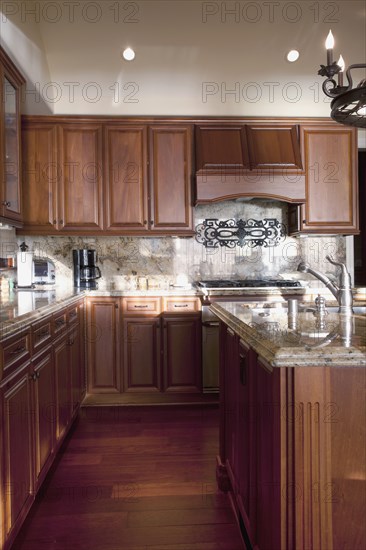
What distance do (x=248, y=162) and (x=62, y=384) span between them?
93.0 inches

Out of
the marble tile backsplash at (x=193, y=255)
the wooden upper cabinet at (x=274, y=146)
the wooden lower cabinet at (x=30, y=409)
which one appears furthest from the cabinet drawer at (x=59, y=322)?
the wooden upper cabinet at (x=274, y=146)

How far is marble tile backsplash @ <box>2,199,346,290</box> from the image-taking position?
3.95 m

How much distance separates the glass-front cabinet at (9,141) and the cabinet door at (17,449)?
128 centimetres

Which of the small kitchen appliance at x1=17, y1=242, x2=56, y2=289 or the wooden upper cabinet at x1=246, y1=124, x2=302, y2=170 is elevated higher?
the wooden upper cabinet at x1=246, y1=124, x2=302, y2=170

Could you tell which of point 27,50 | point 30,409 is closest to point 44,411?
point 30,409

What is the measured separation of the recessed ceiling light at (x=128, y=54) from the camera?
3492mm

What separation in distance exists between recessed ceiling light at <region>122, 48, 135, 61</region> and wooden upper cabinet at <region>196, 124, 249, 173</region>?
80 centimetres

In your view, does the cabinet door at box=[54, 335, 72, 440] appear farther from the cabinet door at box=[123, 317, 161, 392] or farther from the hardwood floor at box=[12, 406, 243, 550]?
the cabinet door at box=[123, 317, 161, 392]

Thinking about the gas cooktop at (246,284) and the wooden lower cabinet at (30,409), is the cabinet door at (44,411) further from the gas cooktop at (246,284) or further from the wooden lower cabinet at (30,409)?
the gas cooktop at (246,284)

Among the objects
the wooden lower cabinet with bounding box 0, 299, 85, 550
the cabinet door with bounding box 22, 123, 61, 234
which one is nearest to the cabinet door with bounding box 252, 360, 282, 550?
the wooden lower cabinet with bounding box 0, 299, 85, 550

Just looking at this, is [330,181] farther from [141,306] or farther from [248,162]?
[141,306]

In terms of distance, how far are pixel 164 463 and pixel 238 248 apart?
7.37 ft

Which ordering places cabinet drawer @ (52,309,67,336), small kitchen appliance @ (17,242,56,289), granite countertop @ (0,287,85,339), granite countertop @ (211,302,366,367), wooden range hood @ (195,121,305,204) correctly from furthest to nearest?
wooden range hood @ (195,121,305,204), small kitchen appliance @ (17,242,56,289), cabinet drawer @ (52,309,67,336), granite countertop @ (0,287,85,339), granite countertop @ (211,302,366,367)

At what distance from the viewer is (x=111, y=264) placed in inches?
156
